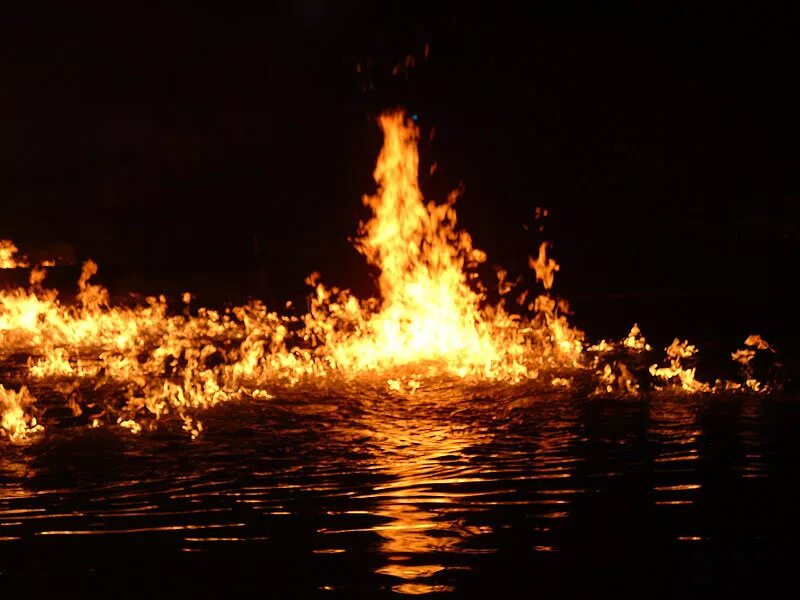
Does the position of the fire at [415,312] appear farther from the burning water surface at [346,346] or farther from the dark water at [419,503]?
the dark water at [419,503]

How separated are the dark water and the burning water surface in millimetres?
747

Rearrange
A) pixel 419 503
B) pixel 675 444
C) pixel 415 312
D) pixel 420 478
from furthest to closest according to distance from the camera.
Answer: pixel 415 312 → pixel 675 444 → pixel 420 478 → pixel 419 503

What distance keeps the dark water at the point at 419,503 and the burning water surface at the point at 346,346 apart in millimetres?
747

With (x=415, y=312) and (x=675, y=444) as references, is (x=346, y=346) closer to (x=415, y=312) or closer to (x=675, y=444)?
(x=415, y=312)

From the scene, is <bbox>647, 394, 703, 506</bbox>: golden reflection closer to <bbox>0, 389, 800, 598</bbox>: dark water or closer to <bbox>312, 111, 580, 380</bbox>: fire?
<bbox>0, 389, 800, 598</bbox>: dark water

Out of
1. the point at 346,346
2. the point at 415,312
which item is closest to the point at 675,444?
the point at 346,346

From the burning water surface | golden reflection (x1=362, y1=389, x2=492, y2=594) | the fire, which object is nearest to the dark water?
golden reflection (x1=362, y1=389, x2=492, y2=594)

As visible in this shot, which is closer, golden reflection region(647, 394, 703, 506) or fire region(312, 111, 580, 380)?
golden reflection region(647, 394, 703, 506)

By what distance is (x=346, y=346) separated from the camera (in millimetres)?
9602

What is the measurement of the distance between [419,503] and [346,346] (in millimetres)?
4926

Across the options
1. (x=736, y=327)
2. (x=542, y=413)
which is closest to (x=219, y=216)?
(x=736, y=327)

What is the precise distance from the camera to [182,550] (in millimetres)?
4137

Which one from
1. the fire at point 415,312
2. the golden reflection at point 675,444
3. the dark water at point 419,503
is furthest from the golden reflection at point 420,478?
the fire at point 415,312

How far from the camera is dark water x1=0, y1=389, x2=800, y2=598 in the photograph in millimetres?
3805
